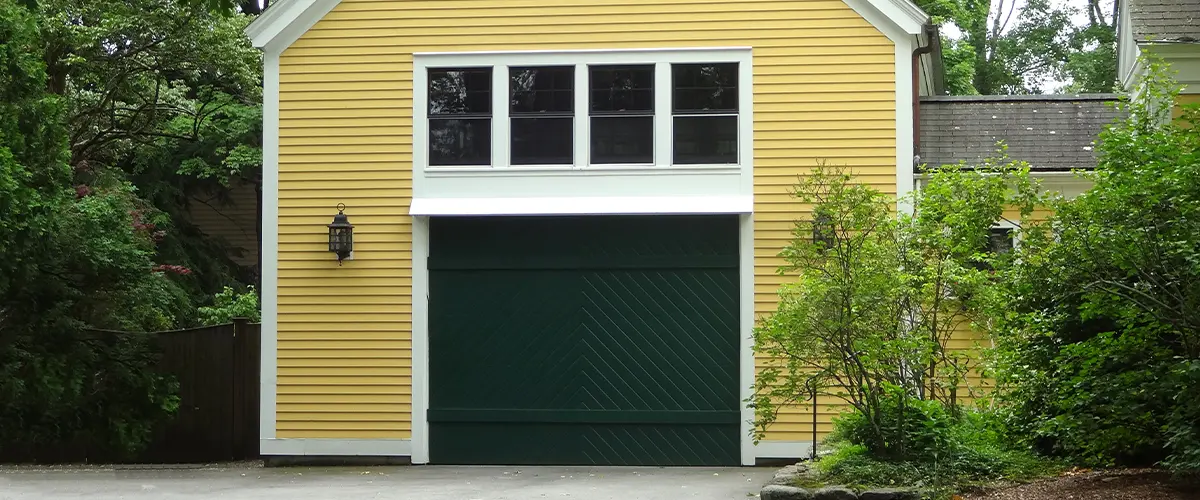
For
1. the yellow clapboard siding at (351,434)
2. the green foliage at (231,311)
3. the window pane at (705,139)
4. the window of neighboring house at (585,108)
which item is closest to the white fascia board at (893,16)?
the window of neighboring house at (585,108)

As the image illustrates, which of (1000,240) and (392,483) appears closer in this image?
(392,483)

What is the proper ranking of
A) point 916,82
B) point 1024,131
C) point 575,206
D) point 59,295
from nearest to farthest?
point 575,206, point 916,82, point 1024,131, point 59,295

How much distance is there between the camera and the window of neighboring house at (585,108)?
1468cm

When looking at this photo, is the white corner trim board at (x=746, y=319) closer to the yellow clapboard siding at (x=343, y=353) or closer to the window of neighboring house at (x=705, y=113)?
the window of neighboring house at (x=705, y=113)

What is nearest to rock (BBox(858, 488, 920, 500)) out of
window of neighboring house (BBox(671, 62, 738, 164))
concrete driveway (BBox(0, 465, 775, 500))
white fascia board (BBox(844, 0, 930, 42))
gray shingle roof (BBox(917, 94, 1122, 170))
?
concrete driveway (BBox(0, 465, 775, 500))

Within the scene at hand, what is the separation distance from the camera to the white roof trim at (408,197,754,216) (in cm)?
1445

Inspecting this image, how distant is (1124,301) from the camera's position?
9.18 m

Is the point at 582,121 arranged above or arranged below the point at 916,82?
below

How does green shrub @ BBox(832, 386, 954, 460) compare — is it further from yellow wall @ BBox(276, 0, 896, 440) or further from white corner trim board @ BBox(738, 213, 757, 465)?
yellow wall @ BBox(276, 0, 896, 440)

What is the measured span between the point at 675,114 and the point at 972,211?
4.69 m

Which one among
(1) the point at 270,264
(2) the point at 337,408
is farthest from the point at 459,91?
(2) the point at 337,408

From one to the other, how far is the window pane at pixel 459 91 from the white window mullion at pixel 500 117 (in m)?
0.12

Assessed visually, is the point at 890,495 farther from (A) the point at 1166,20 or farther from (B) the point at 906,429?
(A) the point at 1166,20

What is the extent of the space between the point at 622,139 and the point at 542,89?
42.4 inches
